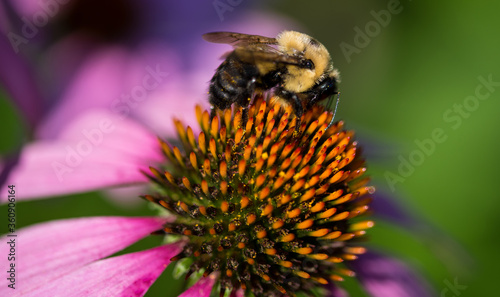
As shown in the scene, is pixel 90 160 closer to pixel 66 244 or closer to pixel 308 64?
pixel 66 244

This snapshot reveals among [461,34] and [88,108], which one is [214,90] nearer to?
[88,108]

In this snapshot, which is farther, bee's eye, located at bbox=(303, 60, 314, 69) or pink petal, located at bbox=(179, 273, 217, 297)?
bee's eye, located at bbox=(303, 60, 314, 69)

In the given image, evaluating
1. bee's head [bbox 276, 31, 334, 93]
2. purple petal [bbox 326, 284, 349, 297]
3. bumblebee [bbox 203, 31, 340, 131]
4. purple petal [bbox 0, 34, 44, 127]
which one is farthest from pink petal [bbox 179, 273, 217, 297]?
purple petal [bbox 0, 34, 44, 127]

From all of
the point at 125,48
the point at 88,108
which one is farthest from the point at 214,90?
the point at 125,48

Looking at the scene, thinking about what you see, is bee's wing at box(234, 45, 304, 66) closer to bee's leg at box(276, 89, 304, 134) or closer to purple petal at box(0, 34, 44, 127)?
bee's leg at box(276, 89, 304, 134)

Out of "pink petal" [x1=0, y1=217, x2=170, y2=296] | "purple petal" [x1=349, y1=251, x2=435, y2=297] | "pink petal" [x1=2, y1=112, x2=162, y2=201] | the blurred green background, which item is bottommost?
"pink petal" [x1=0, y1=217, x2=170, y2=296]

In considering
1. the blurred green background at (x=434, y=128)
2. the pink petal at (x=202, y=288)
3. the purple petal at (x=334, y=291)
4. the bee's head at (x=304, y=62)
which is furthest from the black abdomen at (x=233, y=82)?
the blurred green background at (x=434, y=128)
